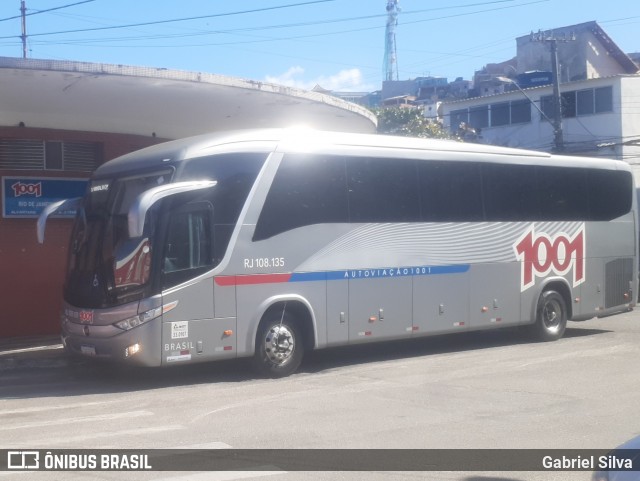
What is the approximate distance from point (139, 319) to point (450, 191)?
6532 mm

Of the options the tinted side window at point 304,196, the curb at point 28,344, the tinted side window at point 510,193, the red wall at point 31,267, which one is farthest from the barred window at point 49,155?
the tinted side window at point 510,193

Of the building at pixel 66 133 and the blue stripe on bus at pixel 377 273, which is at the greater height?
the building at pixel 66 133

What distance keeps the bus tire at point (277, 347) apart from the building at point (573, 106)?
24.1 metres

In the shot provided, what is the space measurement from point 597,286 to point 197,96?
30.9ft

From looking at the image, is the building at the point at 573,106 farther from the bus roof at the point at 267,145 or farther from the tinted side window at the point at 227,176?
the tinted side window at the point at 227,176

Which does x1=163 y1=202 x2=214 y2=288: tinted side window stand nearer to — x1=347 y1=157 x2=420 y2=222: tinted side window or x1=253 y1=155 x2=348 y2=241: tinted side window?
x1=253 y1=155 x2=348 y2=241: tinted side window

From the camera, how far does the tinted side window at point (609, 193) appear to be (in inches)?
738

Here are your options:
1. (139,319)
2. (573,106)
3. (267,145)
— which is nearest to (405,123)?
(573,106)

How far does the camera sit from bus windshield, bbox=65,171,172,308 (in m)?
12.3

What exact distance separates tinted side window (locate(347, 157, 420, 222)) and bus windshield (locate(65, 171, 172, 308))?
133 inches

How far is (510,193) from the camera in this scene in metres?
17.2

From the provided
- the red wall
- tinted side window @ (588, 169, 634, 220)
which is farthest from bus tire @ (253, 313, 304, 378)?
tinted side window @ (588, 169, 634, 220)

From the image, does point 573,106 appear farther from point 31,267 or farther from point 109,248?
point 109,248

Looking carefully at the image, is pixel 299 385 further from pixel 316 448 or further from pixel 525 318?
pixel 525 318
